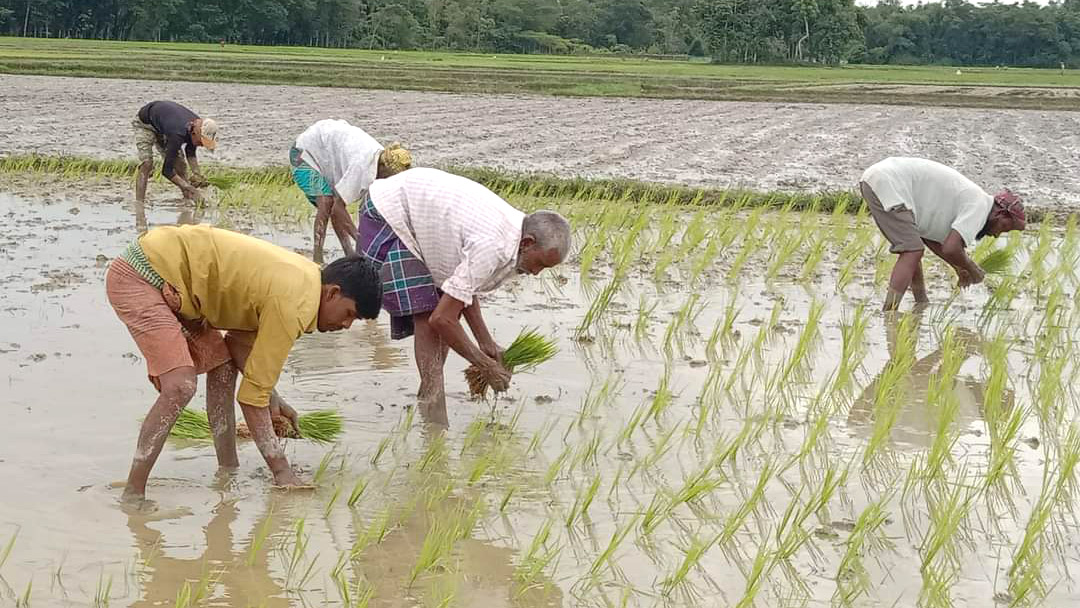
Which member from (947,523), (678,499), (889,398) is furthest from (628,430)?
(947,523)

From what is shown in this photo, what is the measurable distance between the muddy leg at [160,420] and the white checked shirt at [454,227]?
0.84 m

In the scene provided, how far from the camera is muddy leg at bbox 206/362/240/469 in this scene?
3.48 meters

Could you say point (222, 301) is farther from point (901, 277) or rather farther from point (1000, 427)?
point (901, 277)

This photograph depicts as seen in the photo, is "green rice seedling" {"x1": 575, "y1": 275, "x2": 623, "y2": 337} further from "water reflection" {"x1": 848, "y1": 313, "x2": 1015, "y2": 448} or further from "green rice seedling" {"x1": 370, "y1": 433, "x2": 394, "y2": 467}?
"green rice seedling" {"x1": 370, "y1": 433, "x2": 394, "y2": 467}

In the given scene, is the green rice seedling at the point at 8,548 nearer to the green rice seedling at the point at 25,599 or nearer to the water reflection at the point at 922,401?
the green rice seedling at the point at 25,599

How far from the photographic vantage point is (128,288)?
3.13 m

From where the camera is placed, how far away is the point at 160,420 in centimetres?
319

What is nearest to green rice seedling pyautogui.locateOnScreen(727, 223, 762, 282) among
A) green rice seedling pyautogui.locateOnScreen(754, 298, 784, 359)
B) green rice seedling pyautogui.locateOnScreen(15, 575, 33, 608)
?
green rice seedling pyautogui.locateOnScreen(754, 298, 784, 359)

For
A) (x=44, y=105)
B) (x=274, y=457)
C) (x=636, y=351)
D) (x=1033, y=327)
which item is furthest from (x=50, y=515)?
→ (x=44, y=105)

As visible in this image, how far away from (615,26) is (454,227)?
253 ft

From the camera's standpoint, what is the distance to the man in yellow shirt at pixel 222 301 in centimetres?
307

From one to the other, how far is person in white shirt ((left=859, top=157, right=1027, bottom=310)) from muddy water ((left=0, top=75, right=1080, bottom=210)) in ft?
14.1

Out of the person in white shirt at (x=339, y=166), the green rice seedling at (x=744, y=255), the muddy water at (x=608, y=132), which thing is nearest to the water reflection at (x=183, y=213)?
the person in white shirt at (x=339, y=166)

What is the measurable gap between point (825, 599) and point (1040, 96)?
26.6 m
